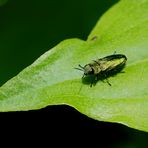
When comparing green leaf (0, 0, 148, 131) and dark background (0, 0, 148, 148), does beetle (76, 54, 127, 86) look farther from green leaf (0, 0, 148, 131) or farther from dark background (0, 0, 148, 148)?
dark background (0, 0, 148, 148)

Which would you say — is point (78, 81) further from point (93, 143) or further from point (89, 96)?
point (93, 143)

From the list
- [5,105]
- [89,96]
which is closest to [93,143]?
[89,96]

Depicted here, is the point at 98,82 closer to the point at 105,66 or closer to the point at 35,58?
the point at 105,66

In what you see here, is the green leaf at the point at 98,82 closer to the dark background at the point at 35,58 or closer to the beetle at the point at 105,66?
the beetle at the point at 105,66

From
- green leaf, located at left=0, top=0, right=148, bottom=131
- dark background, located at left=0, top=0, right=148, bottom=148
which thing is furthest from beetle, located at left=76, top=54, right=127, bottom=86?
dark background, located at left=0, top=0, right=148, bottom=148

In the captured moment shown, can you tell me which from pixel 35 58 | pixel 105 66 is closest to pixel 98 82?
pixel 105 66

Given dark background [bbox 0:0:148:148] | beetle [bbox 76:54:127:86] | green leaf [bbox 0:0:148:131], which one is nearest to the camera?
green leaf [bbox 0:0:148:131]
